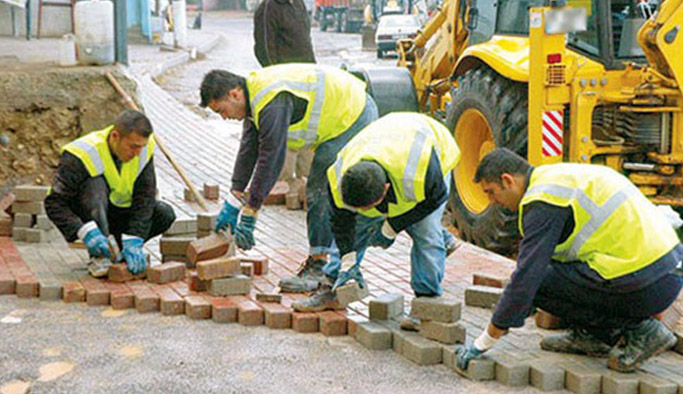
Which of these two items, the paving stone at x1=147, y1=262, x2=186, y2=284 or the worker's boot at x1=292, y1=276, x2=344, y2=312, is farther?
the paving stone at x1=147, y1=262, x2=186, y2=284

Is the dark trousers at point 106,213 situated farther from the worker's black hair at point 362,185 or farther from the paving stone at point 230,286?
the worker's black hair at point 362,185

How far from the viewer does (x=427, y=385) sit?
4891mm

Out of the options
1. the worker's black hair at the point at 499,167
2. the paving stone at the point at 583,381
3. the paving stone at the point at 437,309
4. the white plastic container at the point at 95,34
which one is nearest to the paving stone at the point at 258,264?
the paving stone at the point at 437,309

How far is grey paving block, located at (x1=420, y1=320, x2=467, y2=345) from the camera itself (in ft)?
17.0

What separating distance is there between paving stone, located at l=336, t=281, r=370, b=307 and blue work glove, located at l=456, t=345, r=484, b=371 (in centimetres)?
89

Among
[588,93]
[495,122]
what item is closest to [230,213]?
[495,122]

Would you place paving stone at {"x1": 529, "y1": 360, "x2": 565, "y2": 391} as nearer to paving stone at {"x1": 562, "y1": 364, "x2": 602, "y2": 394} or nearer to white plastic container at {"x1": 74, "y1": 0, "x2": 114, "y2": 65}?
paving stone at {"x1": 562, "y1": 364, "x2": 602, "y2": 394}

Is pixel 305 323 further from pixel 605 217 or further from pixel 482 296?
pixel 605 217

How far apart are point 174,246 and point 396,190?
2039 millimetres

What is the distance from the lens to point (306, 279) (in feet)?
20.4

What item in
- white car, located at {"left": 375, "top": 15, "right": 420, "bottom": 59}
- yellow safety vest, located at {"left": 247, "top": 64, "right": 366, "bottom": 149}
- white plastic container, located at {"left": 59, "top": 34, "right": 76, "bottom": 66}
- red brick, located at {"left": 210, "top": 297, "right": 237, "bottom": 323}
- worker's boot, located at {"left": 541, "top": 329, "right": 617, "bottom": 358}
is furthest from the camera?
white car, located at {"left": 375, "top": 15, "right": 420, "bottom": 59}

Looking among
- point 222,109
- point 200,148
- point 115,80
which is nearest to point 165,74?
point 200,148

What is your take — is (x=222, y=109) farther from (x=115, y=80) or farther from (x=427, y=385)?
(x=115, y=80)

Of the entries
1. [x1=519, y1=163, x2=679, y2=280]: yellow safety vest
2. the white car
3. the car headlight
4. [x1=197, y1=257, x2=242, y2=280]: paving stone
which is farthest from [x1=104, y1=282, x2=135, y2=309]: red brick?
the white car
